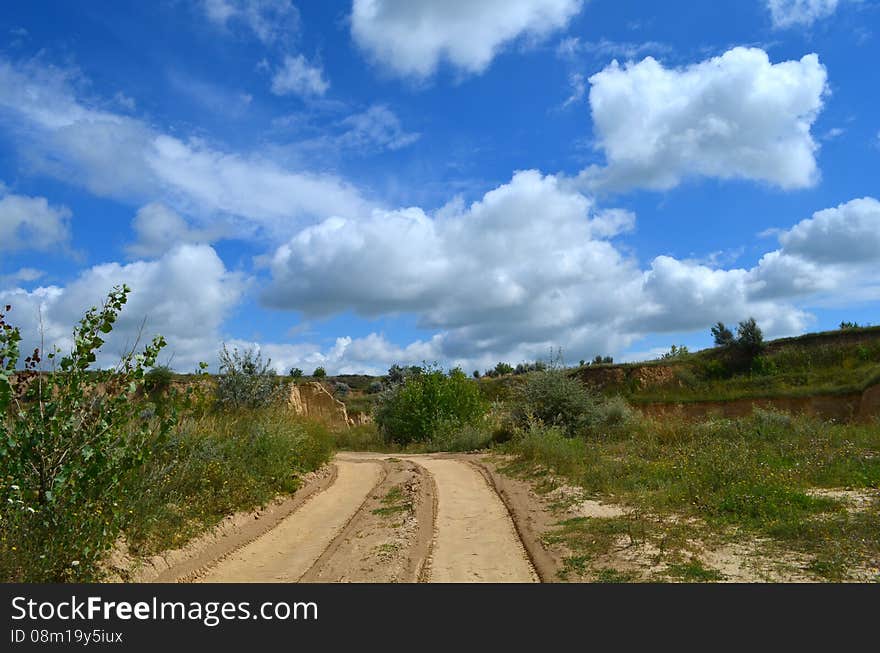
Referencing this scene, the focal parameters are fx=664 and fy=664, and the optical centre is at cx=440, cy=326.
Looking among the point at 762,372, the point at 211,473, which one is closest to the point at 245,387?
the point at 211,473

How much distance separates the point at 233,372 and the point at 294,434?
6967 mm

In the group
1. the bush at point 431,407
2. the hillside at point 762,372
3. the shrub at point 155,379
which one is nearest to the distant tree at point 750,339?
the hillside at point 762,372

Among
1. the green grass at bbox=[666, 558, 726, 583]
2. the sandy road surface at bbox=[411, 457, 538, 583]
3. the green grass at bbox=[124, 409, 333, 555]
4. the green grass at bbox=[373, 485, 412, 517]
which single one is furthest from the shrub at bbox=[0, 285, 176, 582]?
the green grass at bbox=[666, 558, 726, 583]

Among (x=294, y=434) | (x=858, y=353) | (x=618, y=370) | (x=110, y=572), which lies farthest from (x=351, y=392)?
(x=110, y=572)

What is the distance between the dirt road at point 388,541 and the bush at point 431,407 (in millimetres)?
14687

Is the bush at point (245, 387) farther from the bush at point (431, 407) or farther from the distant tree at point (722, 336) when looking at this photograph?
the distant tree at point (722, 336)

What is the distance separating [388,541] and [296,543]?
1.56m

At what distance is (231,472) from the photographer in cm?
1191

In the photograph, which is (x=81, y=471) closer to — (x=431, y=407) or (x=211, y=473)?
(x=211, y=473)

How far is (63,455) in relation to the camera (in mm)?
7105

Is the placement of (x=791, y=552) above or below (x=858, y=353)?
below

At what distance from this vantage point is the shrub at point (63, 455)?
21.7ft
